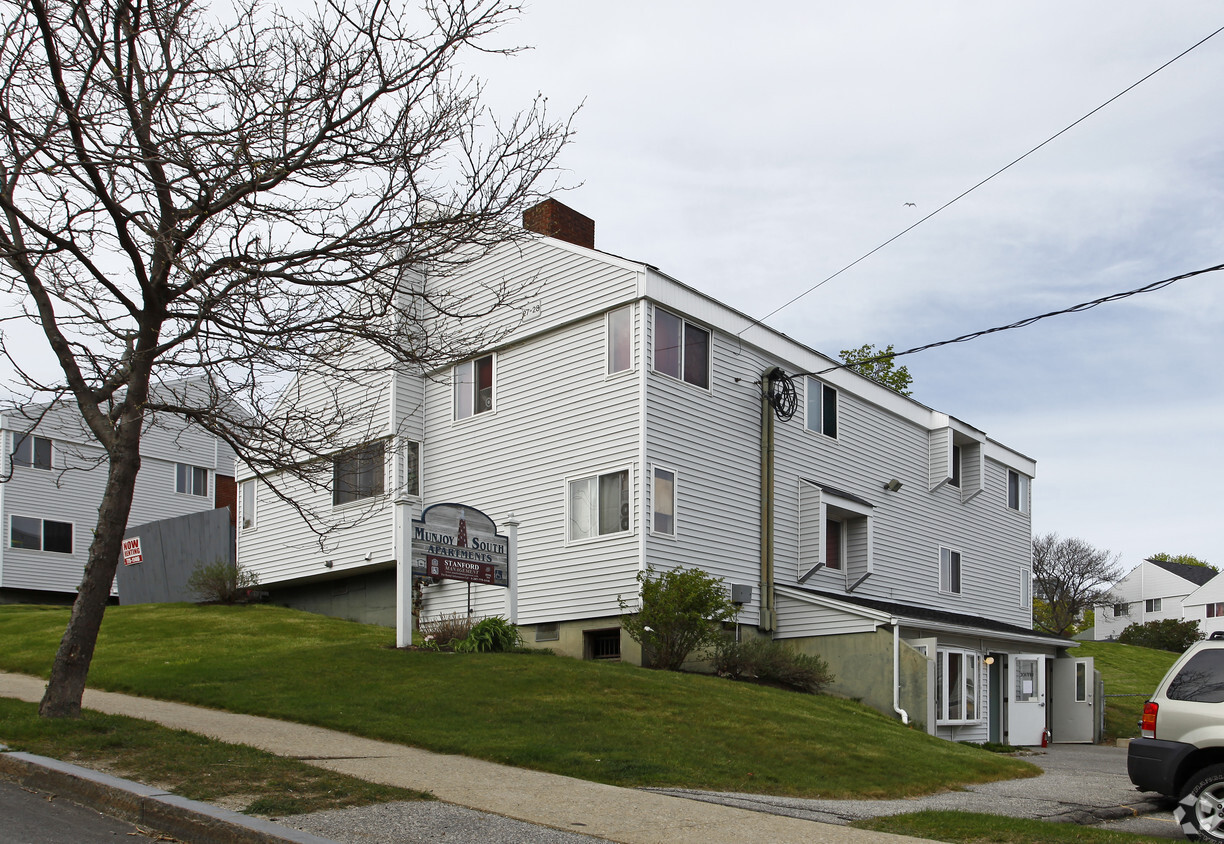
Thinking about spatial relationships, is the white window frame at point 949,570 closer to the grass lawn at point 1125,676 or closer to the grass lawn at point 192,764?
the grass lawn at point 1125,676

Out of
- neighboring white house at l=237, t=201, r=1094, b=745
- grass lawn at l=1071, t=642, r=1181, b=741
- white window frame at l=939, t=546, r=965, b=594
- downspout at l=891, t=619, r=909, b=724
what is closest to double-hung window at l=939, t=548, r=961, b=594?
white window frame at l=939, t=546, r=965, b=594

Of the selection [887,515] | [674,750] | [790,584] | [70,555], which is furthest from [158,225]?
[70,555]

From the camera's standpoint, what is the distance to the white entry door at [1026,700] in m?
25.5

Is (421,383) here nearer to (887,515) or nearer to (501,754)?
(887,515)

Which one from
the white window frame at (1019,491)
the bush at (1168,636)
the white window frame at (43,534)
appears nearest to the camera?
the white window frame at (1019,491)

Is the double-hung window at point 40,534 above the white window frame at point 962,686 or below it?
above

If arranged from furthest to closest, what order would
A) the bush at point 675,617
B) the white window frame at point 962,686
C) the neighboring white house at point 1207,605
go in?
the neighboring white house at point 1207,605 < the white window frame at point 962,686 < the bush at point 675,617

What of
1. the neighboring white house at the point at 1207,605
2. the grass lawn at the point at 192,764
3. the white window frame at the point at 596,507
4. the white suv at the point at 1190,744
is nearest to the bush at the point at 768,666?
the white window frame at the point at 596,507

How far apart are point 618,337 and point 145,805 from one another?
14.6 meters

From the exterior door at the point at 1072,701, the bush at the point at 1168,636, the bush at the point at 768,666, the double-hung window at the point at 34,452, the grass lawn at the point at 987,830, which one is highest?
the double-hung window at the point at 34,452

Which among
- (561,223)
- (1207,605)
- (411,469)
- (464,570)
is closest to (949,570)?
(561,223)

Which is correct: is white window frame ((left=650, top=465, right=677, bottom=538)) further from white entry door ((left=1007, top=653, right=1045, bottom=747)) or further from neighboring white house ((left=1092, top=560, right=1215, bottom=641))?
neighboring white house ((left=1092, top=560, right=1215, bottom=641))

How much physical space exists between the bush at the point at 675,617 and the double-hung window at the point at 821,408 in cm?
673

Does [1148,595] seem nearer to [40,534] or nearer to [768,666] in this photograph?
[768,666]
